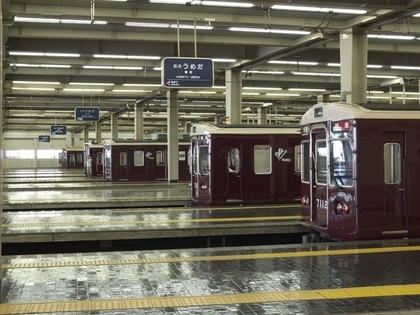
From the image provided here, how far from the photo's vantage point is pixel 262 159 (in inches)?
691

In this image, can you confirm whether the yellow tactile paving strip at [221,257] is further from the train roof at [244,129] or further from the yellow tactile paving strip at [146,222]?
the train roof at [244,129]

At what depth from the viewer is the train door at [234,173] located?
17359 mm

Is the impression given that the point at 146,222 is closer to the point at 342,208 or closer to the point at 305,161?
the point at 305,161

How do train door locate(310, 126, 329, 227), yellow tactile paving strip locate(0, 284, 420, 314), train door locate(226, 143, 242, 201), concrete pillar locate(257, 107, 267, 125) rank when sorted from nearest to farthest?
yellow tactile paving strip locate(0, 284, 420, 314) → train door locate(310, 126, 329, 227) → train door locate(226, 143, 242, 201) → concrete pillar locate(257, 107, 267, 125)

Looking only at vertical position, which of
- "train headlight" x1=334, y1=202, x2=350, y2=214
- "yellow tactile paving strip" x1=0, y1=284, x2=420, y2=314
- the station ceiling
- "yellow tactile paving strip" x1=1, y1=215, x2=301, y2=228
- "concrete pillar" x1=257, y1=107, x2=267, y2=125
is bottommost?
"yellow tactile paving strip" x1=0, y1=284, x2=420, y2=314

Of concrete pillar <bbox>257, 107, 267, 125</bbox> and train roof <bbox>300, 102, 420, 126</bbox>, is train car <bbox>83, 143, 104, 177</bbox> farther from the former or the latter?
train roof <bbox>300, 102, 420, 126</bbox>

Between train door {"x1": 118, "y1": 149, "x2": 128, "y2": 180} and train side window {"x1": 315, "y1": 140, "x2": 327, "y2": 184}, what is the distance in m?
22.1

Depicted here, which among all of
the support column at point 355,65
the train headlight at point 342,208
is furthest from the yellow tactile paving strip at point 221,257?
the support column at point 355,65

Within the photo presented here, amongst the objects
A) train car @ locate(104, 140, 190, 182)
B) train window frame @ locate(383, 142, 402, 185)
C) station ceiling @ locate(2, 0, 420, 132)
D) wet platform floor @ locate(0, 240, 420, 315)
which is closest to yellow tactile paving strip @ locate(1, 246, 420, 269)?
wet platform floor @ locate(0, 240, 420, 315)

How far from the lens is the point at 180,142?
33.2m

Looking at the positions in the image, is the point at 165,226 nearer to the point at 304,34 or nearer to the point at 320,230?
the point at 320,230

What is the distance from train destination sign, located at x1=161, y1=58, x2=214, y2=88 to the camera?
17781 mm

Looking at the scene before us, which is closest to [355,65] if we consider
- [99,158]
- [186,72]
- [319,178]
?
[186,72]

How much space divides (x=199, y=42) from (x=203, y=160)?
601cm
